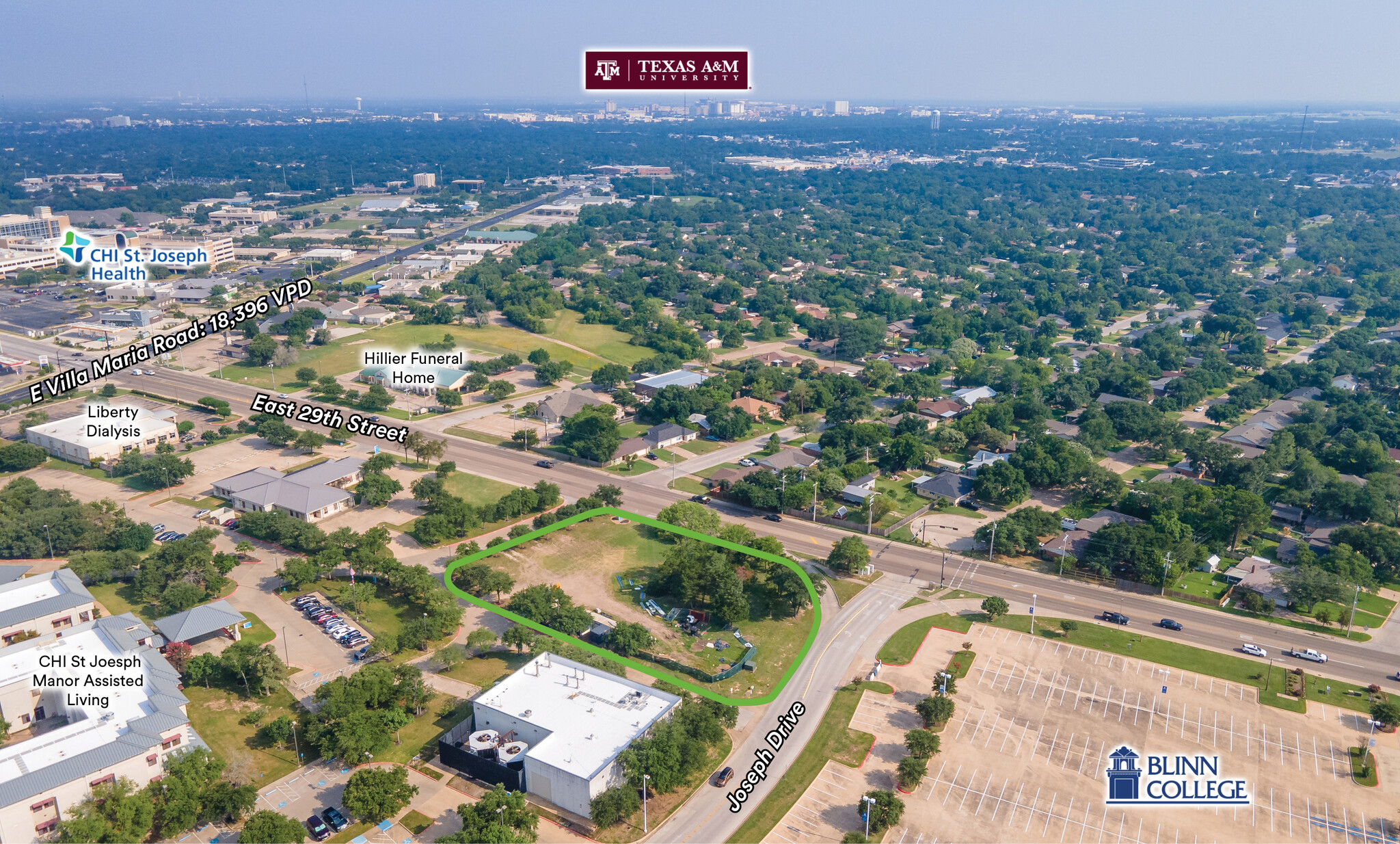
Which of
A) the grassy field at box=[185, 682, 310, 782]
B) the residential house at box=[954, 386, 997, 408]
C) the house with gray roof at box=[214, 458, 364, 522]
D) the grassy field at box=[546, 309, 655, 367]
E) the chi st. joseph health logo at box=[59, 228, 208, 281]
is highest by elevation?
the chi st. joseph health logo at box=[59, 228, 208, 281]

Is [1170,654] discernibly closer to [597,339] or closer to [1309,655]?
[1309,655]

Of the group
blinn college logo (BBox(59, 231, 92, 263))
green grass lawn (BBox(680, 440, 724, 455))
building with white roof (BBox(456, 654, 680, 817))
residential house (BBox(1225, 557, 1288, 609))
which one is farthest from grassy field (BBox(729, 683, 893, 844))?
blinn college logo (BBox(59, 231, 92, 263))

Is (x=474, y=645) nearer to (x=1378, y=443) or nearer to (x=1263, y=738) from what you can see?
(x=1263, y=738)

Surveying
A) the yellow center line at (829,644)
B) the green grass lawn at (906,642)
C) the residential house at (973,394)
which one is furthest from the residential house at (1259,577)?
the residential house at (973,394)

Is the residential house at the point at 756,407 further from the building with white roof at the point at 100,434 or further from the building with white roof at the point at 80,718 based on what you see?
the building with white roof at the point at 80,718

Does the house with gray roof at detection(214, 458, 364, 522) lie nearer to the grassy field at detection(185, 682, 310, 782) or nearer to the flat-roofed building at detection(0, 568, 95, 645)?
the flat-roofed building at detection(0, 568, 95, 645)

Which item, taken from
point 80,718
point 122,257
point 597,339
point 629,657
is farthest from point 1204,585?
point 122,257
